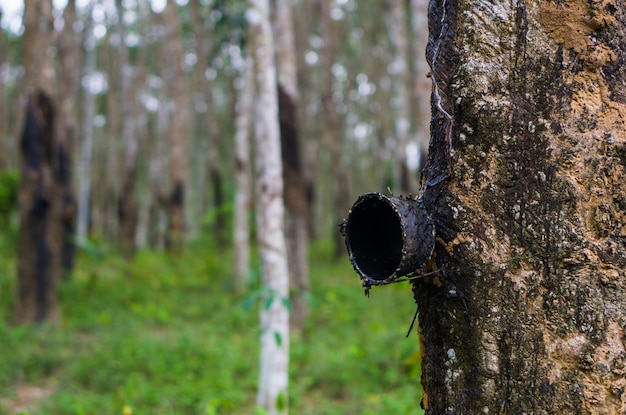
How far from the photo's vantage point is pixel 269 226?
5090 millimetres

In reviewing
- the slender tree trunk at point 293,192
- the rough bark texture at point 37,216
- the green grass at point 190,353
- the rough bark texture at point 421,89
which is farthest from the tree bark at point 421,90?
the rough bark texture at point 37,216

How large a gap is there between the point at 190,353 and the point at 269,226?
2.92m

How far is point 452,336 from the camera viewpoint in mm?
1664

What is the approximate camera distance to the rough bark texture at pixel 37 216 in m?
8.45

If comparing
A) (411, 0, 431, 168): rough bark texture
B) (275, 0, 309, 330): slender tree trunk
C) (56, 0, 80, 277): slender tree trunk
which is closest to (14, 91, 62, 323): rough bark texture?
(56, 0, 80, 277): slender tree trunk

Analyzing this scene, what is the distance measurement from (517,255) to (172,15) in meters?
12.6

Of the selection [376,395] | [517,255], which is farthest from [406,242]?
[376,395]

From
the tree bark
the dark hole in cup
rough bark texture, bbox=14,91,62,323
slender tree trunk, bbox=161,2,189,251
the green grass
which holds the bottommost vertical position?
the dark hole in cup

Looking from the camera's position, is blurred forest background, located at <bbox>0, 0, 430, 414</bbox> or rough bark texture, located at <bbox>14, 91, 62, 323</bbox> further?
rough bark texture, located at <bbox>14, 91, 62, 323</bbox>

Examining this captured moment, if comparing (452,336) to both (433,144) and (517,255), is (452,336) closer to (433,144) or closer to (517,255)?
(517,255)

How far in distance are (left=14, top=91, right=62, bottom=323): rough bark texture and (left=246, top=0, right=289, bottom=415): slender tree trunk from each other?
4213 millimetres

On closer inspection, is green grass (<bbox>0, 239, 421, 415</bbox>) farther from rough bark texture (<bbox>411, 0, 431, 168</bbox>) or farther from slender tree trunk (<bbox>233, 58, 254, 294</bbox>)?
rough bark texture (<bbox>411, 0, 431, 168</bbox>)

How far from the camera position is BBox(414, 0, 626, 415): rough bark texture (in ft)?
5.14

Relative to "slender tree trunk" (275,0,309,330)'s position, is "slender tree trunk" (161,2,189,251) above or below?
above
